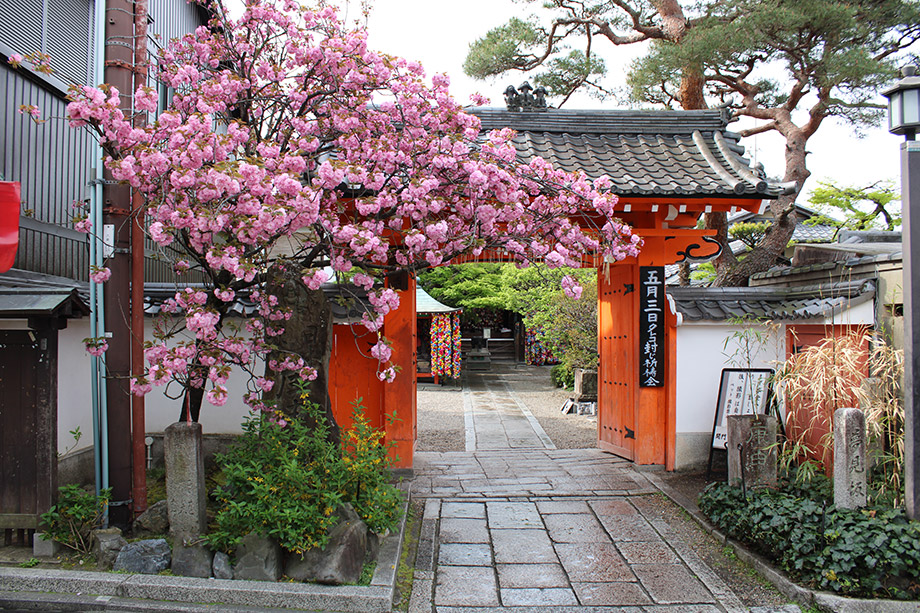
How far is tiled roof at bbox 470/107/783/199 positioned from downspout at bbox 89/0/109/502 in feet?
16.4

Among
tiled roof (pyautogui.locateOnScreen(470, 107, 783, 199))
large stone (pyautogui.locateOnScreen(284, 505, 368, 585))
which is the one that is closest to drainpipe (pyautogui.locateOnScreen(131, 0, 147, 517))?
large stone (pyautogui.locateOnScreen(284, 505, 368, 585))

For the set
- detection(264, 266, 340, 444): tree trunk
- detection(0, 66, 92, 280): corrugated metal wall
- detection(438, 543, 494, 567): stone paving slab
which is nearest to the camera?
detection(438, 543, 494, 567): stone paving slab

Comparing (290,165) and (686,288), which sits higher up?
(290,165)

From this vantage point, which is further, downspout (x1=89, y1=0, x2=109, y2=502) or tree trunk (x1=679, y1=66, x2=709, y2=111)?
tree trunk (x1=679, y1=66, x2=709, y2=111)

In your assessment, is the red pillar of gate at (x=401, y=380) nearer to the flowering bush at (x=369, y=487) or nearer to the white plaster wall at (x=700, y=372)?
the flowering bush at (x=369, y=487)

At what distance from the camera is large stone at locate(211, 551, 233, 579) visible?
4.72 metres

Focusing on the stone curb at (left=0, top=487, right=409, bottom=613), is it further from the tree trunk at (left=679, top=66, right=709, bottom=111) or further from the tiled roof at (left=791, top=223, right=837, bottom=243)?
the tiled roof at (left=791, top=223, right=837, bottom=243)

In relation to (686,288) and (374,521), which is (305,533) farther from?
(686,288)

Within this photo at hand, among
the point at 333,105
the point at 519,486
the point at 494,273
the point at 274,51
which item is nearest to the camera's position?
the point at 333,105

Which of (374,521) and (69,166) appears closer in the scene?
(374,521)

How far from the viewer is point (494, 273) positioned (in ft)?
82.8

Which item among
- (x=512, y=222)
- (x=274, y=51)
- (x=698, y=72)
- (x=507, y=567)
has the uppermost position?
(x=698, y=72)

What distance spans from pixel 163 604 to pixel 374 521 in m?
1.71

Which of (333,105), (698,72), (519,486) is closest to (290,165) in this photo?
(333,105)
